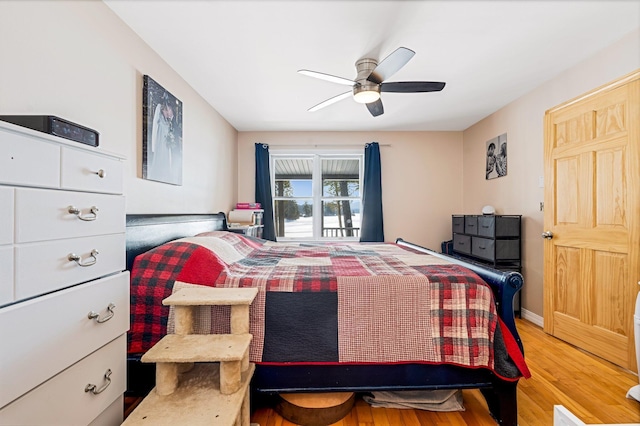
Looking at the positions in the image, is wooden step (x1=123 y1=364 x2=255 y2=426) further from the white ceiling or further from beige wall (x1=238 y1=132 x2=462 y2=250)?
beige wall (x1=238 y1=132 x2=462 y2=250)

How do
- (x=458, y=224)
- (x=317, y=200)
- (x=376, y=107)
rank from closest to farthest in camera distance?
1. (x=376, y=107)
2. (x=458, y=224)
3. (x=317, y=200)

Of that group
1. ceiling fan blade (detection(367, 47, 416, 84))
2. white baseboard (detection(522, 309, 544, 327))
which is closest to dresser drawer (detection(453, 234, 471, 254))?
white baseboard (detection(522, 309, 544, 327))

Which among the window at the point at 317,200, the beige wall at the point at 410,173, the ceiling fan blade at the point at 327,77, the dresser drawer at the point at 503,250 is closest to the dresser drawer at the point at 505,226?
the dresser drawer at the point at 503,250

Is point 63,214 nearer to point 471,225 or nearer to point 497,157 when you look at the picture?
point 471,225

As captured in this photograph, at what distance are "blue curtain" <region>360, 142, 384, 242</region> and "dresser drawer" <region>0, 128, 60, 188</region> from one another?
12.6ft

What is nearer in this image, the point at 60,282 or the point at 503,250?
the point at 60,282

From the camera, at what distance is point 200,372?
1.41m

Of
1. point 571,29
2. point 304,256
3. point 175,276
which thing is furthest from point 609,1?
point 175,276

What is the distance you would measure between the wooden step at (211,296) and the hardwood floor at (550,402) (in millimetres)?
724

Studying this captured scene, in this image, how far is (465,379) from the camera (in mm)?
1487

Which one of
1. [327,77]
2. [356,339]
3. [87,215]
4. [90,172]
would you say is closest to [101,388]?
[87,215]

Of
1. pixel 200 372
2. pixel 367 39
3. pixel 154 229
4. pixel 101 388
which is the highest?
pixel 367 39

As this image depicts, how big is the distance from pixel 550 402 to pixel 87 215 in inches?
98.5

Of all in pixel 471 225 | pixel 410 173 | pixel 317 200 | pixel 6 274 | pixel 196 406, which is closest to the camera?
pixel 6 274
